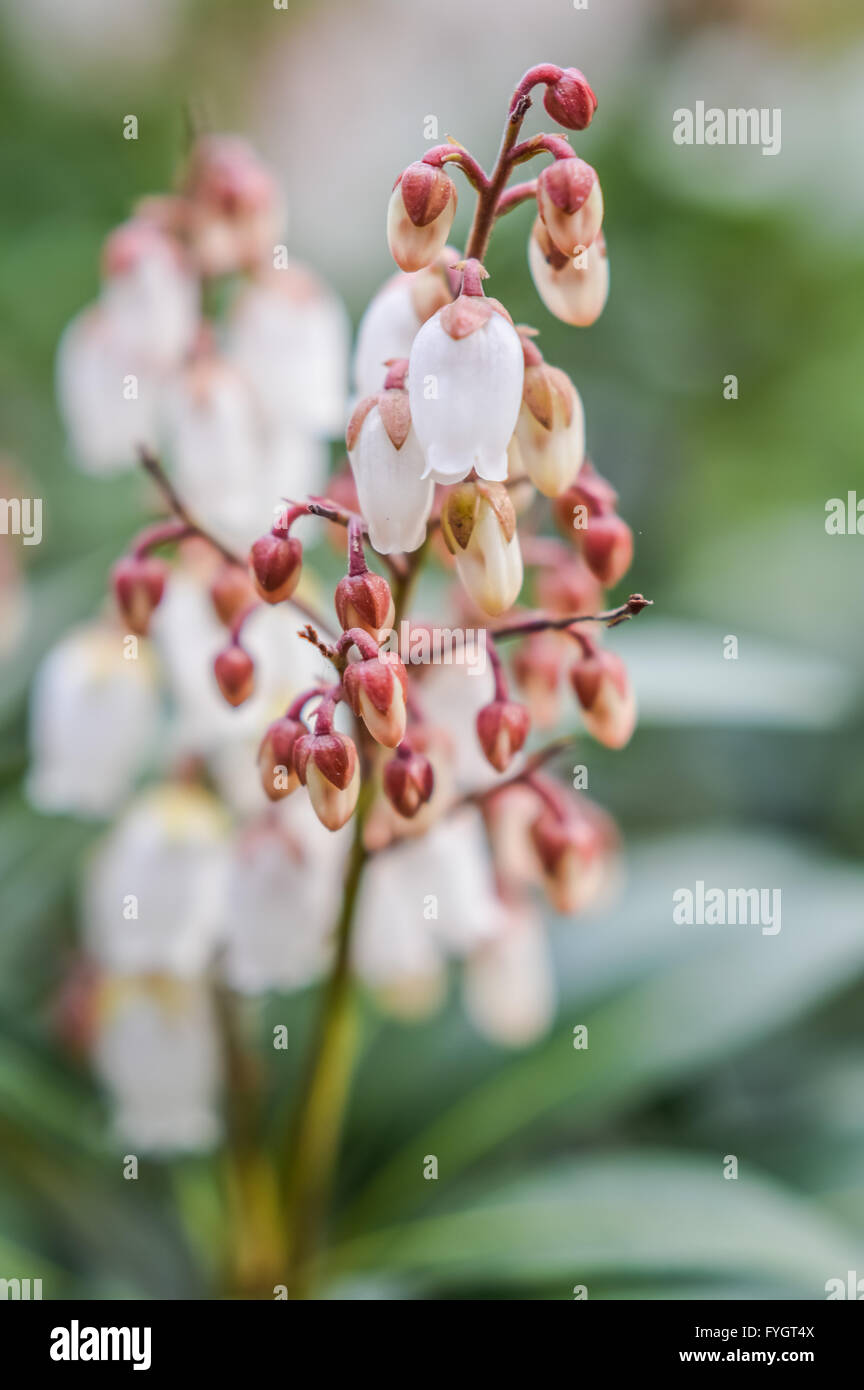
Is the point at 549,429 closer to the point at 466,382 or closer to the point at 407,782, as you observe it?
the point at 466,382

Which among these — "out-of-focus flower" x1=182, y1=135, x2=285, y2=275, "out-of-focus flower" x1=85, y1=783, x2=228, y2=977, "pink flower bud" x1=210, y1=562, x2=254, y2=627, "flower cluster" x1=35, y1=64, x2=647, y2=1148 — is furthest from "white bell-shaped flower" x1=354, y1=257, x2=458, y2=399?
"out-of-focus flower" x1=85, y1=783, x2=228, y2=977

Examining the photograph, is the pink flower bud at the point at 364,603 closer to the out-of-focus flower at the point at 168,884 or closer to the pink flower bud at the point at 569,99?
the pink flower bud at the point at 569,99

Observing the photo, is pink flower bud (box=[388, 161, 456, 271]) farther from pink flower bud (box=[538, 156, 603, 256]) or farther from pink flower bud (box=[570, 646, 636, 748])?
pink flower bud (box=[570, 646, 636, 748])

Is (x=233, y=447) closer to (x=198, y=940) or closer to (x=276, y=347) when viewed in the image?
(x=276, y=347)

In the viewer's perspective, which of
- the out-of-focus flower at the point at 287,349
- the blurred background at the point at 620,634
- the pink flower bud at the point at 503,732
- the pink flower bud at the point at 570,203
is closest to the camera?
the pink flower bud at the point at 570,203

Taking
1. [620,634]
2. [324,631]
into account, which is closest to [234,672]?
[324,631]

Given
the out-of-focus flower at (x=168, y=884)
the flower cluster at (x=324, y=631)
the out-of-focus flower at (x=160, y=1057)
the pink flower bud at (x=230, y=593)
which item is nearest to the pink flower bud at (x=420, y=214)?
the flower cluster at (x=324, y=631)
